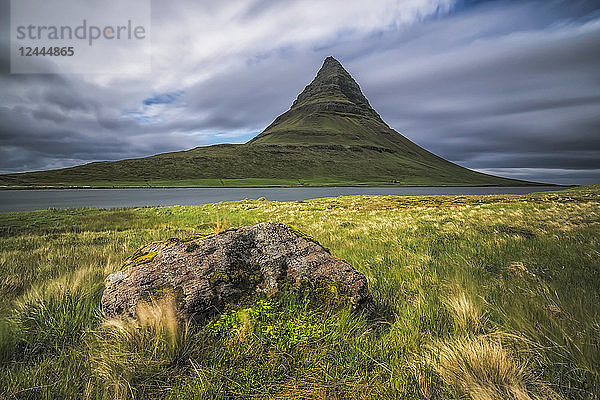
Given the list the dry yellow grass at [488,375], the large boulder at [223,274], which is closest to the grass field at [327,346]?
the dry yellow grass at [488,375]

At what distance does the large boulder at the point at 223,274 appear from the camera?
373 cm

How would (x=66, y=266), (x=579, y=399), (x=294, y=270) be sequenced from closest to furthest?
(x=579, y=399)
(x=294, y=270)
(x=66, y=266)

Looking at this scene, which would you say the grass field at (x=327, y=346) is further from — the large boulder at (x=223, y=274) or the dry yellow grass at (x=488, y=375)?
the large boulder at (x=223, y=274)

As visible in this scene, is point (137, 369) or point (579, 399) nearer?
point (579, 399)

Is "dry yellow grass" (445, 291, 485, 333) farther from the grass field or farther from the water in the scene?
the water

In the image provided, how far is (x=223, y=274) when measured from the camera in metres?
4.04

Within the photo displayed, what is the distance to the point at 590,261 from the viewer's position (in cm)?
547

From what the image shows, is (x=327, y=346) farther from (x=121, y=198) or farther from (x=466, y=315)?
(x=121, y=198)

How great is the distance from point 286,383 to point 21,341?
3174 millimetres

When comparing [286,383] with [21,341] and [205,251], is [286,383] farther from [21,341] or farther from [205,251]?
[21,341]

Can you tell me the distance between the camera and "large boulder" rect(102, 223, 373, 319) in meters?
3.73

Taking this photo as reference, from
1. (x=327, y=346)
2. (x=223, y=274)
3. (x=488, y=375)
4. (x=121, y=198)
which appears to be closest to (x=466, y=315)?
(x=488, y=375)

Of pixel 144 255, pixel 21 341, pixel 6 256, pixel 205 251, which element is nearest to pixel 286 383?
pixel 205 251

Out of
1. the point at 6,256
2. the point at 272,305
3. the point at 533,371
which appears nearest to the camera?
the point at 533,371
